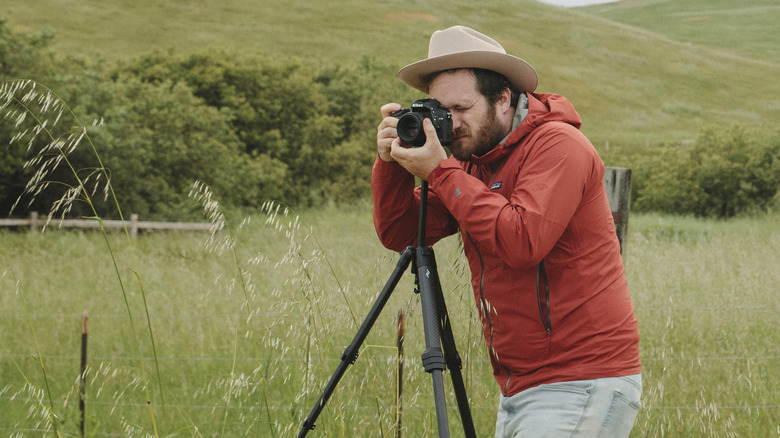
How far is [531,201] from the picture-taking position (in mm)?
1775

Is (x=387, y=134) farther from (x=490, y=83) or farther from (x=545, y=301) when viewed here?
(x=545, y=301)

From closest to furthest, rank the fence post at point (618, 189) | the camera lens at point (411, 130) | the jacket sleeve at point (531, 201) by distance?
the jacket sleeve at point (531, 201)
the camera lens at point (411, 130)
the fence post at point (618, 189)

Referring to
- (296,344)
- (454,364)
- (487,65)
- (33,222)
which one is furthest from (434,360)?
(33,222)

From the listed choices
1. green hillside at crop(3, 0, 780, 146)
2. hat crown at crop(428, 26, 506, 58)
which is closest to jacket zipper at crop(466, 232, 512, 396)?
hat crown at crop(428, 26, 506, 58)

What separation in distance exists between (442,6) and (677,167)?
1891 inches

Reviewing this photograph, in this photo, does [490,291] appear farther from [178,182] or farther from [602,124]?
[602,124]

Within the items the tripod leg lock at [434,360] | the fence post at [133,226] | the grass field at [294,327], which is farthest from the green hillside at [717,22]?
the tripod leg lock at [434,360]

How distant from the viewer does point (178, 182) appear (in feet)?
55.3

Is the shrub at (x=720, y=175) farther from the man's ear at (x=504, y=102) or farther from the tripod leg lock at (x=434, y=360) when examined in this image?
the tripod leg lock at (x=434, y=360)

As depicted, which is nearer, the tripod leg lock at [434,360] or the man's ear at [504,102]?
the tripod leg lock at [434,360]

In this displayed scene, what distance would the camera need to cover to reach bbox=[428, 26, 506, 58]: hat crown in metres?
2.06

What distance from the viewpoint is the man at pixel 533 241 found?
1.79 metres

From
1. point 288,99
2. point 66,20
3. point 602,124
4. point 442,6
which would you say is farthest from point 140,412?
point 442,6

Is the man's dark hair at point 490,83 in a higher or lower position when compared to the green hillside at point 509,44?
higher
